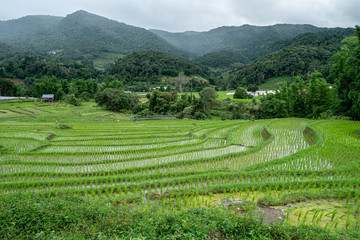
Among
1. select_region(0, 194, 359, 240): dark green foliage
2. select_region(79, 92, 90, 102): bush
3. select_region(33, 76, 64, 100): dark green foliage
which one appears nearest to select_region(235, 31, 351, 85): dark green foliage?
select_region(79, 92, 90, 102): bush

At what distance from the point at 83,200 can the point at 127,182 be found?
2667mm

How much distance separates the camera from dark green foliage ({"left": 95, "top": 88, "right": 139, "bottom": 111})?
41094 mm

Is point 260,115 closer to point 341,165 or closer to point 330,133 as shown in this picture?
point 330,133

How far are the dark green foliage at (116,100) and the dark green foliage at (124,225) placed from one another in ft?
123

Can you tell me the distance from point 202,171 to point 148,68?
253 ft

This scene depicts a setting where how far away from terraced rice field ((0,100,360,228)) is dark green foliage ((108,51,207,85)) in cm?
6631

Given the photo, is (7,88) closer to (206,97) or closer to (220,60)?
(206,97)

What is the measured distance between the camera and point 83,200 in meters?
5.80

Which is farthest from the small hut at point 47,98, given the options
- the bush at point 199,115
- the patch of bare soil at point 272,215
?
the patch of bare soil at point 272,215

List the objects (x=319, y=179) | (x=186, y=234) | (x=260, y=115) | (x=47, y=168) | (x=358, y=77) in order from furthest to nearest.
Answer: (x=260, y=115) < (x=358, y=77) < (x=47, y=168) < (x=319, y=179) < (x=186, y=234)

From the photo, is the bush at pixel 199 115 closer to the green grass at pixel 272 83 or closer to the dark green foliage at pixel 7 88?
the green grass at pixel 272 83

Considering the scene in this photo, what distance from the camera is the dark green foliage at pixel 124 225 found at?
14.1 ft

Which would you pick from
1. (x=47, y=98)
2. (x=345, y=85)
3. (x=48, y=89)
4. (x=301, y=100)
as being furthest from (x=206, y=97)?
(x=48, y=89)

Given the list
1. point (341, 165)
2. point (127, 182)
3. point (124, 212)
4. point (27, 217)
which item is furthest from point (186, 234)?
point (341, 165)
